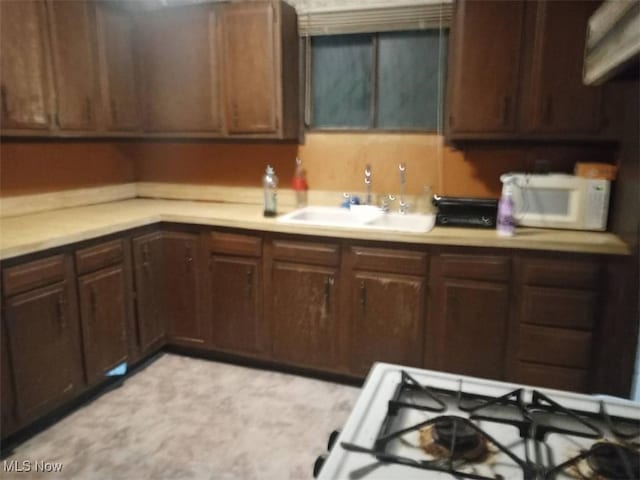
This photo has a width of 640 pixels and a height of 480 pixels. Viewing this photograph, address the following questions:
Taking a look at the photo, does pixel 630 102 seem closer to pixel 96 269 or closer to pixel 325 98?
pixel 325 98

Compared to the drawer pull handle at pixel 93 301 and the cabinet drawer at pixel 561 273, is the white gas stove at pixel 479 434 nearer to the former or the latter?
the cabinet drawer at pixel 561 273

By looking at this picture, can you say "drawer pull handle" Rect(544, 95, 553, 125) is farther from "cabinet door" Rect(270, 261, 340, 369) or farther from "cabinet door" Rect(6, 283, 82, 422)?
"cabinet door" Rect(6, 283, 82, 422)

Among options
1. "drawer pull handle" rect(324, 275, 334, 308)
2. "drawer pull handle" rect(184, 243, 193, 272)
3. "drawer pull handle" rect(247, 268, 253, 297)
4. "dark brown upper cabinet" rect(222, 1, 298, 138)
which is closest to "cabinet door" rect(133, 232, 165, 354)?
"drawer pull handle" rect(184, 243, 193, 272)

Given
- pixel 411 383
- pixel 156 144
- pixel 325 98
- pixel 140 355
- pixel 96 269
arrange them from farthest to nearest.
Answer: pixel 156 144 < pixel 325 98 < pixel 140 355 < pixel 96 269 < pixel 411 383

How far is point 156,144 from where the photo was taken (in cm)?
368

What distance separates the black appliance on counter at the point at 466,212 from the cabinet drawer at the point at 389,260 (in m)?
0.28

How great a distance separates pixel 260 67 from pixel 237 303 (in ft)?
4.71

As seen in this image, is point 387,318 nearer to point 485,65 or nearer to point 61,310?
point 485,65

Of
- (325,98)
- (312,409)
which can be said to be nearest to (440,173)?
(325,98)

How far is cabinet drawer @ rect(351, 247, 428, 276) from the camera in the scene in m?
2.54

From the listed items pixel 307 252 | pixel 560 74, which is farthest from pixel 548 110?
pixel 307 252

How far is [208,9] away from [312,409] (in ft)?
8.04

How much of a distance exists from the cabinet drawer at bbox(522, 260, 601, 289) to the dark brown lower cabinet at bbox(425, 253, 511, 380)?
0.10 meters

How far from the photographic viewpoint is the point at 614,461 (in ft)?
2.68
